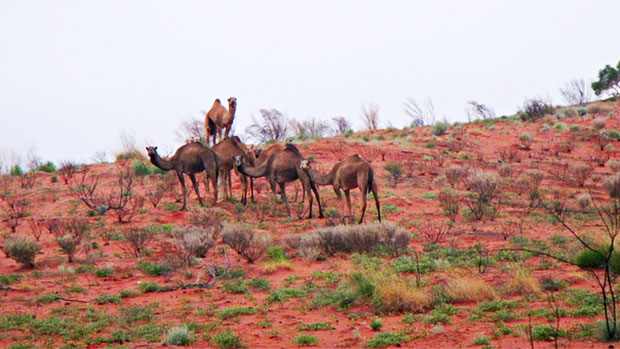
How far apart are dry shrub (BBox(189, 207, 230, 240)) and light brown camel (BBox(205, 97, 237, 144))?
631 centimetres

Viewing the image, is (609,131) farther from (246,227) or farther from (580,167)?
(246,227)

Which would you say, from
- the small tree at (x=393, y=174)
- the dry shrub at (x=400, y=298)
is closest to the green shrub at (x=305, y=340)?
the dry shrub at (x=400, y=298)

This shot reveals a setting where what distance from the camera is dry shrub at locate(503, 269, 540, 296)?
9.30 metres

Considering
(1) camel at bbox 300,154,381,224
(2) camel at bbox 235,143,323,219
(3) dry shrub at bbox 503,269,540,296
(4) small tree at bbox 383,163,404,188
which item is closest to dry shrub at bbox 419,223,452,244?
(1) camel at bbox 300,154,381,224

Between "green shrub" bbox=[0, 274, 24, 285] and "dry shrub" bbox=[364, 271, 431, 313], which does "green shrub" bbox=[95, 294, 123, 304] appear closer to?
"green shrub" bbox=[0, 274, 24, 285]

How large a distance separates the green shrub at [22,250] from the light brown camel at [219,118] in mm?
11383

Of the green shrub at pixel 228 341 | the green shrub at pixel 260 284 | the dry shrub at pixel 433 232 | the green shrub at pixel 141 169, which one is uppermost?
the green shrub at pixel 141 169

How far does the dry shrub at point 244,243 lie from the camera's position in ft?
43.2

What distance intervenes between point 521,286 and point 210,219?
29.8ft

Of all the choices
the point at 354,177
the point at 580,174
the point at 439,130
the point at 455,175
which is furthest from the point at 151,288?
the point at 439,130

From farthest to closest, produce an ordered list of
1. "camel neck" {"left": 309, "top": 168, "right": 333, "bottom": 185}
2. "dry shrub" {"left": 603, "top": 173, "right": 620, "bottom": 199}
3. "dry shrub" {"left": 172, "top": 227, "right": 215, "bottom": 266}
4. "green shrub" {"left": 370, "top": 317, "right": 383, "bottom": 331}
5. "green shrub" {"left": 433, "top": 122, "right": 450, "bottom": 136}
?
"green shrub" {"left": 433, "top": 122, "right": 450, "bottom": 136}
"dry shrub" {"left": 603, "top": 173, "right": 620, "bottom": 199}
"camel neck" {"left": 309, "top": 168, "right": 333, "bottom": 185}
"dry shrub" {"left": 172, "top": 227, "right": 215, "bottom": 266}
"green shrub" {"left": 370, "top": 317, "right": 383, "bottom": 331}

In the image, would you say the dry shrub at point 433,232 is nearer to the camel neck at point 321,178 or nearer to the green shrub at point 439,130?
the camel neck at point 321,178

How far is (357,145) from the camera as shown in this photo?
98.5ft

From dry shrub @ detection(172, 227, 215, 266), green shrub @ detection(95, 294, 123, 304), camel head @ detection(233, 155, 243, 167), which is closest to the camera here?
green shrub @ detection(95, 294, 123, 304)
